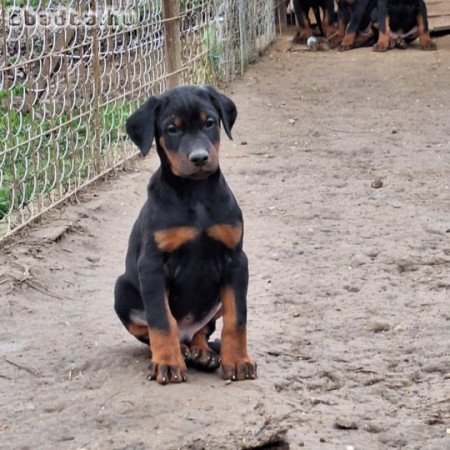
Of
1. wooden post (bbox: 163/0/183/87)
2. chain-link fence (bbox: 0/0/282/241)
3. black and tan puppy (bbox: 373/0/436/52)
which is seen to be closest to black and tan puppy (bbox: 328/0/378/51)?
black and tan puppy (bbox: 373/0/436/52)

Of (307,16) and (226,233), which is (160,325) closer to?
(226,233)

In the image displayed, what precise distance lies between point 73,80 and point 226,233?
4.15 m

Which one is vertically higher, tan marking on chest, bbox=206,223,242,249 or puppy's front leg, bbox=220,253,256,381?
tan marking on chest, bbox=206,223,242,249

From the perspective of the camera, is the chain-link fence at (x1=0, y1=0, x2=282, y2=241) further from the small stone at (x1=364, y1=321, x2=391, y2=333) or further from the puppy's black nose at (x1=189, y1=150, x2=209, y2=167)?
the small stone at (x1=364, y1=321, x2=391, y2=333)

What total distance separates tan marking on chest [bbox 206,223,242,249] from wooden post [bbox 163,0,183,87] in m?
5.60

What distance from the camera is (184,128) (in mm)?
4383

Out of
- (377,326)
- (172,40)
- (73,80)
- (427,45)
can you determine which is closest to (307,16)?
(427,45)

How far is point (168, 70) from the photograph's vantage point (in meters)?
9.89

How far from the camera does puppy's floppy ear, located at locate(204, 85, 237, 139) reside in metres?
4.54

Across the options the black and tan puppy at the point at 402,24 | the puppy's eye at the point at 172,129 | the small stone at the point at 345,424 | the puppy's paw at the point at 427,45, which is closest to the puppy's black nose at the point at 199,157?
the puppy's eye at the point at 172,129

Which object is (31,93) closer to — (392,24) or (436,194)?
(436,194)

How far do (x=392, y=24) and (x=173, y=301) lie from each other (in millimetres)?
10058

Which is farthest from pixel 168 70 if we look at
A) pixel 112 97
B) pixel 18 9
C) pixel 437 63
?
pixel 437 63

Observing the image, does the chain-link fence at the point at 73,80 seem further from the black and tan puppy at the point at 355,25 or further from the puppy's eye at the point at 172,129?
the black and tan puppy at the point at 355,25
